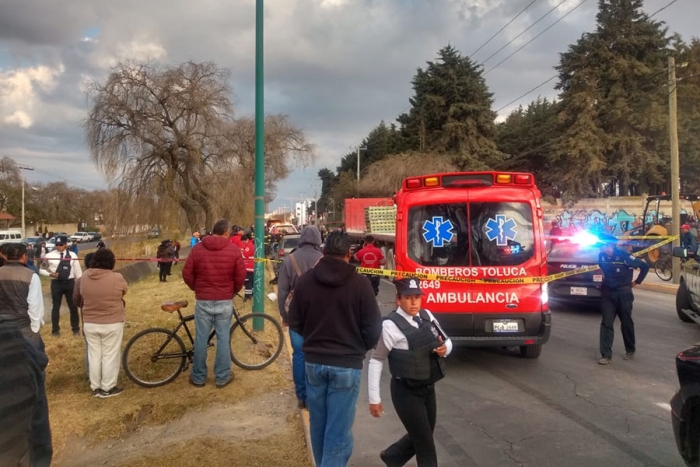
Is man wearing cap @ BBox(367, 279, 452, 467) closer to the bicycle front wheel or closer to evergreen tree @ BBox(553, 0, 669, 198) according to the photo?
the bicycle front wheel

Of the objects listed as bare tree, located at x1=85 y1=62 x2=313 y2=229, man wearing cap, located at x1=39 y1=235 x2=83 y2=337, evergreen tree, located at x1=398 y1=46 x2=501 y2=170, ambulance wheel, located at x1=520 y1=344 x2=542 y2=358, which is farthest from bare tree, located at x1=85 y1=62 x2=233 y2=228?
evergreen tree, located at x1=398 y1=46 x2=501 y2=170

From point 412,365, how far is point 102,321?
3.84 m

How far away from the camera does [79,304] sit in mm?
5898

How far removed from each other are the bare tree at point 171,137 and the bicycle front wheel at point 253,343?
18.7 meters

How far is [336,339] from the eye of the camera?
3.32m

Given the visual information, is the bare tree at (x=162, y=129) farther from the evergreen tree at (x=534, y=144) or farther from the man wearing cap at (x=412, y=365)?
the evergreen tree at (x=534, y=144)

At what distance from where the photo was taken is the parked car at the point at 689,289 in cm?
844

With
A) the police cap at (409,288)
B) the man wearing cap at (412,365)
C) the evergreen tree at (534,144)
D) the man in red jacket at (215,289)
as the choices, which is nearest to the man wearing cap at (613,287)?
the man wearing cap at (412,365)

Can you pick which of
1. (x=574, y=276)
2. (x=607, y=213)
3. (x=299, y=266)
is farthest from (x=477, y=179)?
(x=607, y=213)

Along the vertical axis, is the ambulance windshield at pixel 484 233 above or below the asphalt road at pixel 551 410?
above

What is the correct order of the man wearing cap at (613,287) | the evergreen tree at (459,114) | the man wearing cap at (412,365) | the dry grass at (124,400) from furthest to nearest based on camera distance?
the evergreen tree at (459,114) → the man wearing cap at (613,287) → the dry grass at (124,400) → the man wearing cap at (412,365)

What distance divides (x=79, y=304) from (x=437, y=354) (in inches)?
169

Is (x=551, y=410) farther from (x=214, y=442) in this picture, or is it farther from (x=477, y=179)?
(x=214, y=442)

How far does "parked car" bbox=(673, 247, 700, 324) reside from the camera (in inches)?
332
